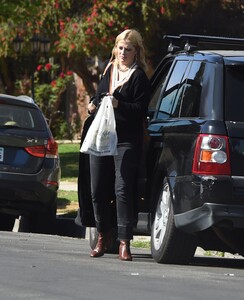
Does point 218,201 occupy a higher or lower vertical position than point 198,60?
lower

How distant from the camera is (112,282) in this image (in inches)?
321

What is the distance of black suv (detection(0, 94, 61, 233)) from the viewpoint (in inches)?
527

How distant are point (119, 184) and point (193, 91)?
1043 mm

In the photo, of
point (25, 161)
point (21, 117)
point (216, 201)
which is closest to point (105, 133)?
point (216, 201)

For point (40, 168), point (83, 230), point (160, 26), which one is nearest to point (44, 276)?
point (40, 168)

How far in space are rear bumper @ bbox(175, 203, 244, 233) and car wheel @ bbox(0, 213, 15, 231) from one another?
254 inches

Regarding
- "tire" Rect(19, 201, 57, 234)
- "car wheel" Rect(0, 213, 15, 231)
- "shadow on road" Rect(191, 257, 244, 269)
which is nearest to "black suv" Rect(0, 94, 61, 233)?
"tire" Rect(19, 201, 57, 234)

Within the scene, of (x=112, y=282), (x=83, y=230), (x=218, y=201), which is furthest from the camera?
(x=83, y=230)

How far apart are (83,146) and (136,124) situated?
473 mm

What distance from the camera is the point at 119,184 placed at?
10.0 meters

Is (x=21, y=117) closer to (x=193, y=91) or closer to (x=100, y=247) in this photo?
(x=100, y=247)

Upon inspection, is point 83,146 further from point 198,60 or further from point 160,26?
point 160,26

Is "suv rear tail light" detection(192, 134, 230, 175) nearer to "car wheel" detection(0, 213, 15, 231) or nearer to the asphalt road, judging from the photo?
the asphalt road

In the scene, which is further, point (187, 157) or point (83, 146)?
point (83, 146)
